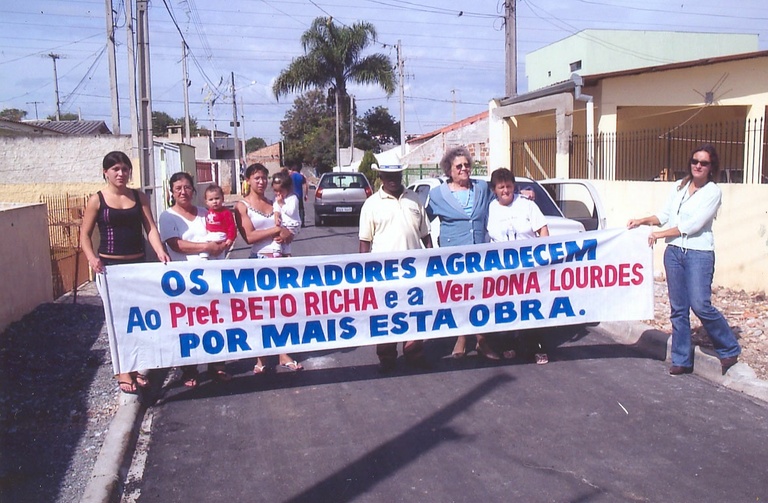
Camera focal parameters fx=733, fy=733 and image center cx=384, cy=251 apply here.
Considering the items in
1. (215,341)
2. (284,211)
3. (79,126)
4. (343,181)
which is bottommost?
(215,341)

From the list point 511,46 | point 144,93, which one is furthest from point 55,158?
point 511,46

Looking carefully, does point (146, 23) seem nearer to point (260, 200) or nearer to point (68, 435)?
point (260, 200)

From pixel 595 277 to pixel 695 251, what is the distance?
98 centimetres

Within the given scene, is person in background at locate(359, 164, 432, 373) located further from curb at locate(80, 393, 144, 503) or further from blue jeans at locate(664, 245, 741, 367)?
curb at locate(80, 393, 144, 503)

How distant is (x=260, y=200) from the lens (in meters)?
6.51

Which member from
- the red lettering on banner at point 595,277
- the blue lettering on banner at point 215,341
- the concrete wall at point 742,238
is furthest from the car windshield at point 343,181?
the blue lettering on banner at point 215,341

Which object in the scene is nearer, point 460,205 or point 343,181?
point 460,205

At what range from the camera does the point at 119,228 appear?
570 centimetres

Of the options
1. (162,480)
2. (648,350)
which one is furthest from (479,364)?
(162,480)

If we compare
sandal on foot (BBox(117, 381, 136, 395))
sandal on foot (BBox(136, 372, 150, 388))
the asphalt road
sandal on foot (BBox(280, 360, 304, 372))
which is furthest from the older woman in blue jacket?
sandal on foot (BBox(117, 381, 136, 395))

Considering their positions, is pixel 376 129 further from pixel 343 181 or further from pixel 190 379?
pixel 190 379

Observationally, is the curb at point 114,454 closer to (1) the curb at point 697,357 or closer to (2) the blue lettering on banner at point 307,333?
(2) the blue lettering on banner at point 307,333

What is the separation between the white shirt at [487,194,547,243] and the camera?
6.58 meters

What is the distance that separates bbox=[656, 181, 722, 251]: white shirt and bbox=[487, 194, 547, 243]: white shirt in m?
1.19
